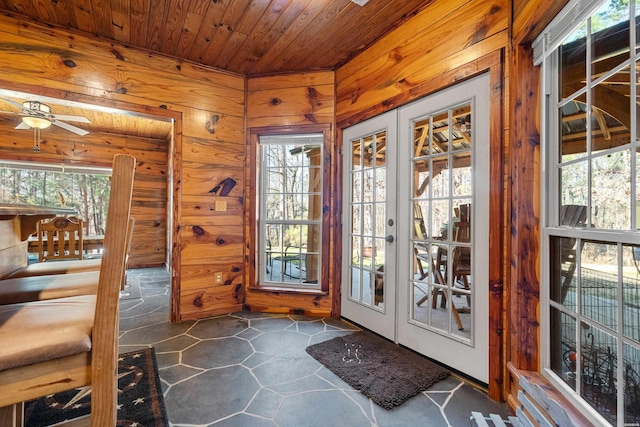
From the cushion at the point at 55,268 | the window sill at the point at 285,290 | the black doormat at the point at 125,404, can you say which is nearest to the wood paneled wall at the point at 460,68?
the window sill at the point at 285,290

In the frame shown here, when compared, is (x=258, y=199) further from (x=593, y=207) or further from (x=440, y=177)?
(x=593, y=207)

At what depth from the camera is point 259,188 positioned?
3.37m

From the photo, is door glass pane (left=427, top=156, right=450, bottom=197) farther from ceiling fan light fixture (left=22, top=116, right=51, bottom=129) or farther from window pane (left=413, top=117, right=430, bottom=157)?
ceiling fan light fixture (left=22, top=116, right=51, bottom=129)

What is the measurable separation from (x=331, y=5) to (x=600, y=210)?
2.20 m

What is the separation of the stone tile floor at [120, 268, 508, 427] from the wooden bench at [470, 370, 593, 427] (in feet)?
0.42

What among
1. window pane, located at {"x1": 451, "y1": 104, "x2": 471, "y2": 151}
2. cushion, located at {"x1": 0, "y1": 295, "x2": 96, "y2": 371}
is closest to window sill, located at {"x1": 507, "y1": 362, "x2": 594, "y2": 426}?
window pane, located at {"x1": 451, "y1": 104, "x2": 471, "y2": 151}

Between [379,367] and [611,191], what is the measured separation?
1670 mm

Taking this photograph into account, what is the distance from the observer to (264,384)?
187 centimetres

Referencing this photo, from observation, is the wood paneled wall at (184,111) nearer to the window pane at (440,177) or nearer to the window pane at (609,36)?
the window pane at (440,177)

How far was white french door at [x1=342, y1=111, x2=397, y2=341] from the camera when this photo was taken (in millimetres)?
2506

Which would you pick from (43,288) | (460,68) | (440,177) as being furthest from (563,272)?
(43,288)

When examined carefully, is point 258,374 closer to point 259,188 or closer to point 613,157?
point 259,188

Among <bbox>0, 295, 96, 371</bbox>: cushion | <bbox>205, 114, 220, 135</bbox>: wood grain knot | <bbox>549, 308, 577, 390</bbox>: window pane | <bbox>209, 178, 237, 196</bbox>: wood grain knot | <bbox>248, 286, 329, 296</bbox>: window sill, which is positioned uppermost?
<bbox>205, 114, 220, 135</bbox>: wood grain knot

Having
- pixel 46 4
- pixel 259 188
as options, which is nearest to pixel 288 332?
pixel 259 188
